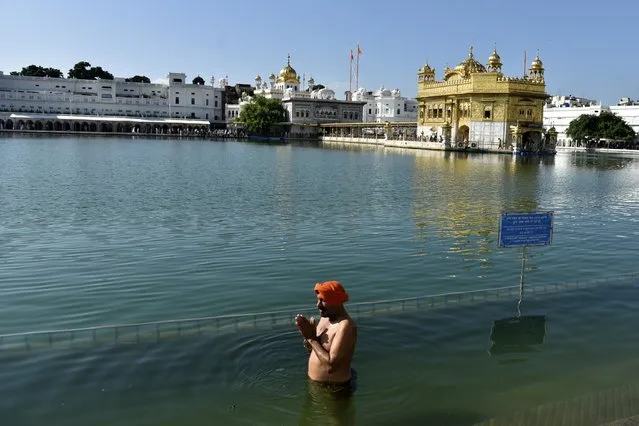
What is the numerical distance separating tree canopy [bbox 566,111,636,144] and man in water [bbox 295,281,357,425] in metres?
86.2

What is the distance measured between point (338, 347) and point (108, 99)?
376 feet

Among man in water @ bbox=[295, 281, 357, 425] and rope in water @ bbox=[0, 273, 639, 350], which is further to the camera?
rope in water @ bbox=[0, 273, 639, 350]

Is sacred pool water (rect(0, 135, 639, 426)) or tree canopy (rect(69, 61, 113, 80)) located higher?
tree canopy (rect(69, 61, 113, 80))

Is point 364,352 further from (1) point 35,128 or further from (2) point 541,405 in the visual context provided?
(1) point 35,128

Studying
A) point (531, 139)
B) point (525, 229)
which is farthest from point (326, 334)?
point (531, 139)

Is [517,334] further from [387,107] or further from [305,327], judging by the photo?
[387,107]

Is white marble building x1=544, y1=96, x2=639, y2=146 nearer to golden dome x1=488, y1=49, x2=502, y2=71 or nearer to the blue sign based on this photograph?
golden dome x1=488, y1=49, x2=502, y2=71

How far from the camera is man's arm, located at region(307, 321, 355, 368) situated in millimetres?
5965

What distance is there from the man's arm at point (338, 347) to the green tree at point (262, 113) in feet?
312

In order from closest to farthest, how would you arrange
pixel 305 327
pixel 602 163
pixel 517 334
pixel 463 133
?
pixel 305 327 < pixel 517 334 < pixel 602 163 < pixel 463 133

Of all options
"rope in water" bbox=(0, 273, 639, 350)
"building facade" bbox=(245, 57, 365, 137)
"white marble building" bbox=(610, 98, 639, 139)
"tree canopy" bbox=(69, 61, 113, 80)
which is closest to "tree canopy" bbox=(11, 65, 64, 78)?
"tree canopy" bbox=(69, 61, 113, 80)

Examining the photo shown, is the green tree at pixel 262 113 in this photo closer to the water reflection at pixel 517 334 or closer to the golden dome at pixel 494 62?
the golden dome at pixel 494 62

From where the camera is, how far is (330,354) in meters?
6.16

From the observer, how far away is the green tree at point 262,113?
326ft
